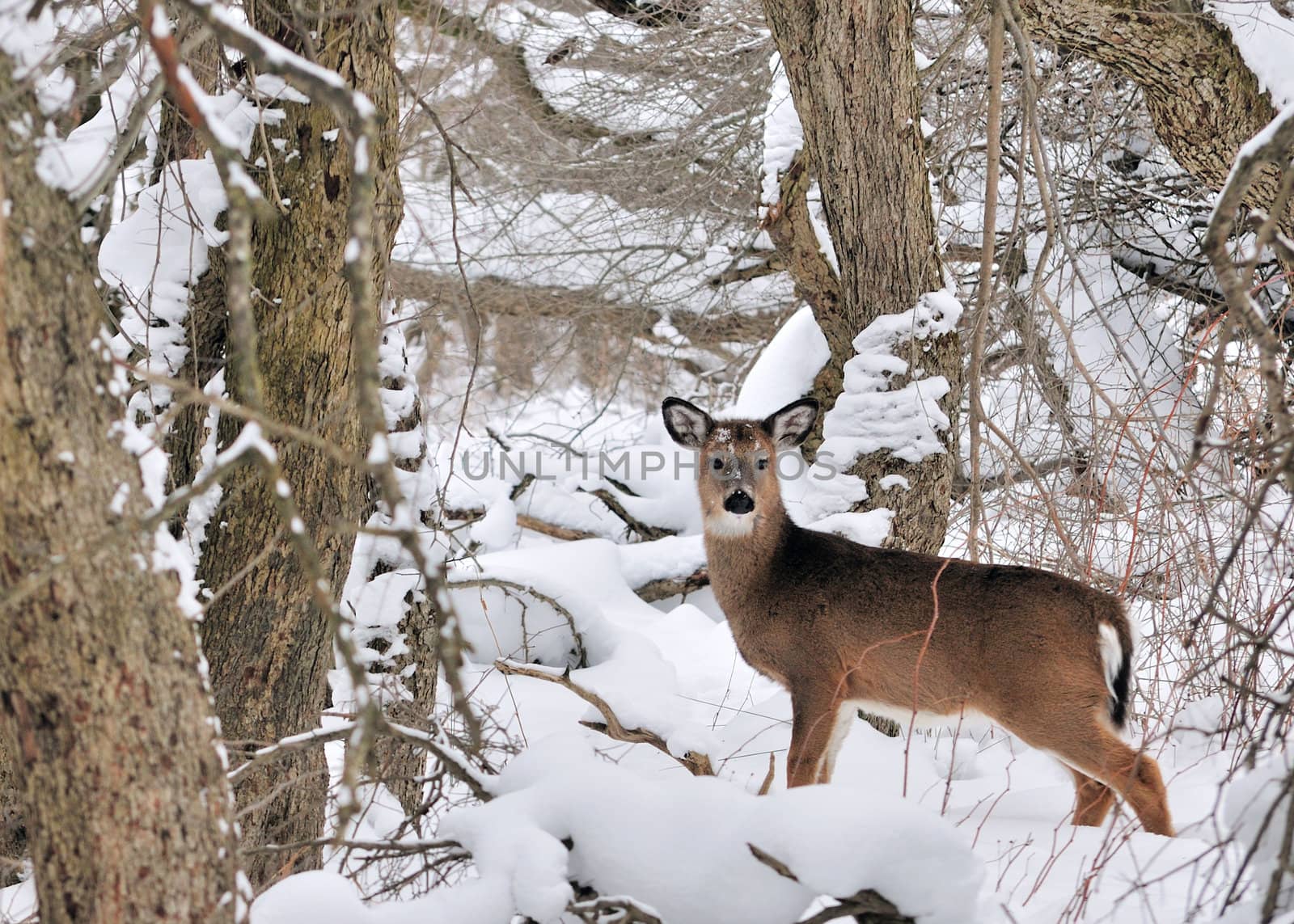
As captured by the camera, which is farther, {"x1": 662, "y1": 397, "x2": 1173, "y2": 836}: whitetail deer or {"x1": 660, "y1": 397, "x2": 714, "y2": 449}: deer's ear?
{"x1": 660, "y1": 397, "x2": 714, "y2": 449}: deer's ear

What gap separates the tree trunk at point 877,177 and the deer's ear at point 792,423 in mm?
419

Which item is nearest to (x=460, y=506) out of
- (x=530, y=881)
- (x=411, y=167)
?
(x=530, y=881)

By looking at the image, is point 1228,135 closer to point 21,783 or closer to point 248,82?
point 248,82

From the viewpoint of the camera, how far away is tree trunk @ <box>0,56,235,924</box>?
2.19 metres

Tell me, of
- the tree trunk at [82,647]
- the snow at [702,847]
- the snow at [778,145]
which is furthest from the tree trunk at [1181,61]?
the tree trunk at [82,647]

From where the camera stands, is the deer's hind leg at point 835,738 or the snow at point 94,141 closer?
the snow at point 94,141

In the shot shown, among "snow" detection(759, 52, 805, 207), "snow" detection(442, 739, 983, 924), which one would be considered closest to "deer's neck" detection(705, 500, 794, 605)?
"snow" detection(759, 52, 805, 207)

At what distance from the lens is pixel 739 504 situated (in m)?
5.51

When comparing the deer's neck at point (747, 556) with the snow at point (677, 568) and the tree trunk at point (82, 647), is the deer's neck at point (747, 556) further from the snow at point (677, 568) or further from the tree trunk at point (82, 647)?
the tree trunk at point (82, 647)

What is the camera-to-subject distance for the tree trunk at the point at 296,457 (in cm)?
420

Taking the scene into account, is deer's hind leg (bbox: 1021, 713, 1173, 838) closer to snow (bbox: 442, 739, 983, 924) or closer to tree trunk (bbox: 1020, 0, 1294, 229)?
snow (bbox: 442, 739, 983, 924)

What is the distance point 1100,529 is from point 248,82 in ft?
18.0

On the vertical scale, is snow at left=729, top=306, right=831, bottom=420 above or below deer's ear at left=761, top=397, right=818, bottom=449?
above

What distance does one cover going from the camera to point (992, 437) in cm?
923
